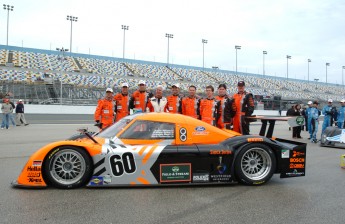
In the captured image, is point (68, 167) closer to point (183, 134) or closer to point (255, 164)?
point (183, 134)

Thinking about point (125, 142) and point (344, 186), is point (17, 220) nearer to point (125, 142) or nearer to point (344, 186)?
point (125, 142)

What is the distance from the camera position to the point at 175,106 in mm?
8328

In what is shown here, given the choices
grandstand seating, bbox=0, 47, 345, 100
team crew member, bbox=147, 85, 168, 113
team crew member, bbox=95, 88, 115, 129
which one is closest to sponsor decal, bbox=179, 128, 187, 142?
team crew member, bbox=147, 85, 168, 113

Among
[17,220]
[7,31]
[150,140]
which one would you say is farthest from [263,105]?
[7,31]

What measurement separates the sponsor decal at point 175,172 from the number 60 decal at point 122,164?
0.44 meters

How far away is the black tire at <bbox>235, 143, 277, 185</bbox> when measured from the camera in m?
5.59

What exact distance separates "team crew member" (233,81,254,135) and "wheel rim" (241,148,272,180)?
6.96ft

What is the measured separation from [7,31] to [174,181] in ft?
168

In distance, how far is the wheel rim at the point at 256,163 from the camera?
571 centimetres

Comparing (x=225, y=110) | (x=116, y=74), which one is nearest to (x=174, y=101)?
(x=225, y=110)

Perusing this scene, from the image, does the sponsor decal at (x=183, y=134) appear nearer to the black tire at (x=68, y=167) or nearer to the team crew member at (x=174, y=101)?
the black tire at (x=68, y=167)

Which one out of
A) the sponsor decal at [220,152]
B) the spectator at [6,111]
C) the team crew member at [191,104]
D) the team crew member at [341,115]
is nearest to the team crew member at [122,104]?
the team crew member at [191,104]

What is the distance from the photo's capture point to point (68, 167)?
5.16 metres

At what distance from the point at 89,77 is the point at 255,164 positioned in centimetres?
3985
